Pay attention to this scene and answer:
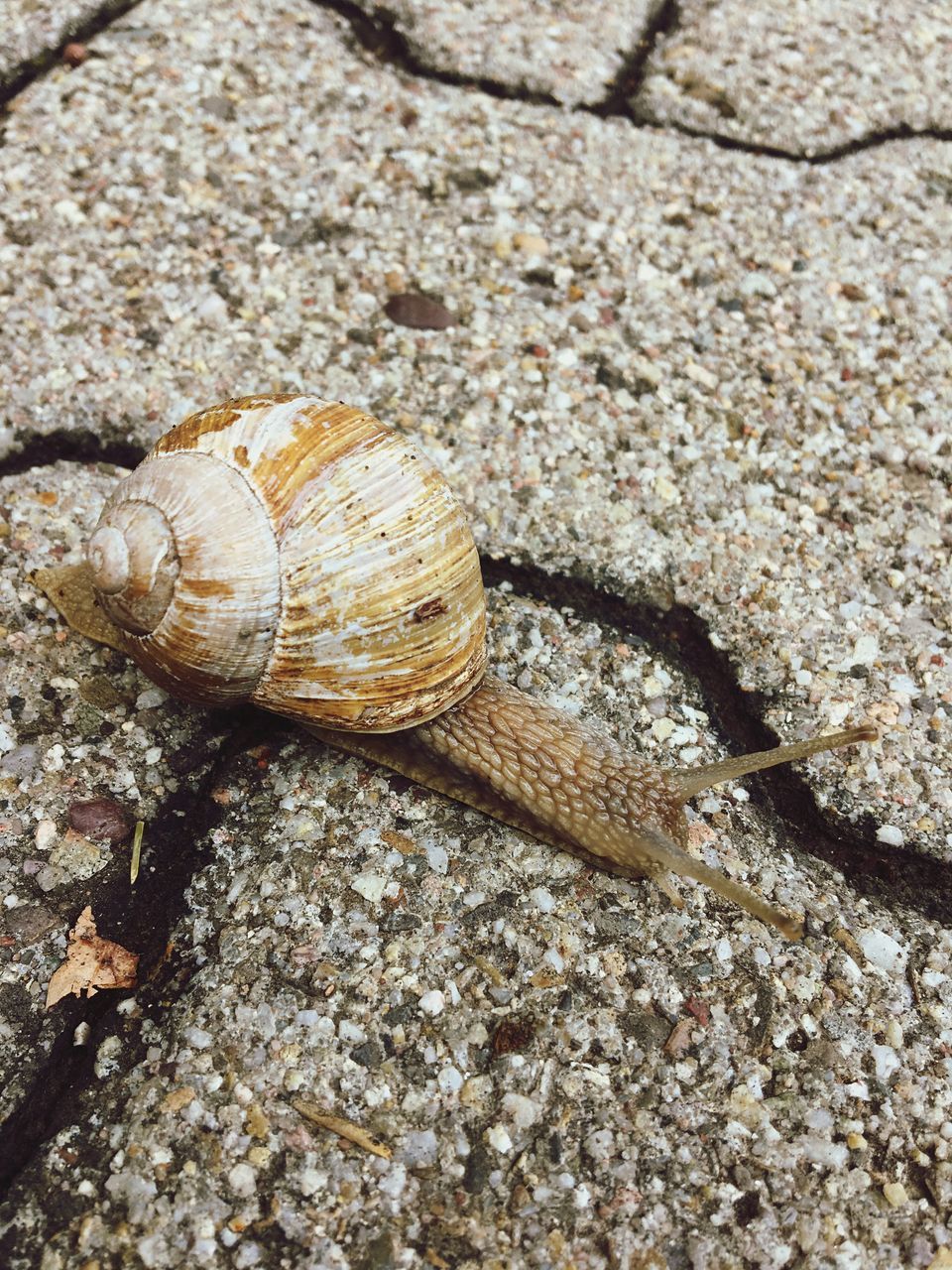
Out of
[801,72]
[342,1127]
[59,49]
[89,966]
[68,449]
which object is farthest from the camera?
[801,72]

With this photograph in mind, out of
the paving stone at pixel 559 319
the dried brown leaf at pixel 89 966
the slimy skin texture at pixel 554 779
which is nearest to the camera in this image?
the dried brown leaf at pixel 89 966

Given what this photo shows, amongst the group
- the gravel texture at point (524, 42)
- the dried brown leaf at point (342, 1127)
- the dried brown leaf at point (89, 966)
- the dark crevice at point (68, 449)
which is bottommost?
the dried brown leaf at point (342, 1127)

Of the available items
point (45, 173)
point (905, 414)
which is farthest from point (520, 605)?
point (45, 173)

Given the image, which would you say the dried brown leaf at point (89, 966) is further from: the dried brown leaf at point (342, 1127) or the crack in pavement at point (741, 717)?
the crack in pavement at point (741, 717)

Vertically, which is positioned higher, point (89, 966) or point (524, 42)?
point (524, 42)

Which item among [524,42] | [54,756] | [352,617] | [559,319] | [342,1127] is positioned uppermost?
[524,42]

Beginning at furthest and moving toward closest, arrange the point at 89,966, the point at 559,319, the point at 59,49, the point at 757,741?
the point at 59,49
the point at 559,319
the point at 757,741
the point at 89,966

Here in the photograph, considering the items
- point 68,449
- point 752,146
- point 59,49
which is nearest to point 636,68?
point 752,146

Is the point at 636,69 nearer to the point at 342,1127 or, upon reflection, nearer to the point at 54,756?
the point at 54,756

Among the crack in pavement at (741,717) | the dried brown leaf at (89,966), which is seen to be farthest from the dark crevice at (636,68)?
the dried brown leaf at (89,966)
